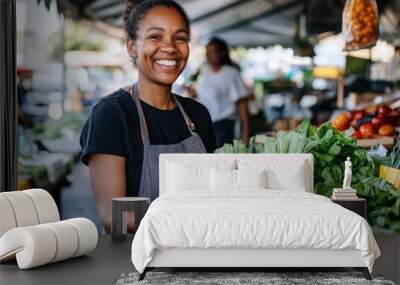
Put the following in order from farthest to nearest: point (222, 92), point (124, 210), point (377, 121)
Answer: point (222, 92)
point (377, 121)
point (124, 210)

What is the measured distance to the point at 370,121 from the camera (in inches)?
321

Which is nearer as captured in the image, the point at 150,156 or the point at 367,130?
the point at 150,156

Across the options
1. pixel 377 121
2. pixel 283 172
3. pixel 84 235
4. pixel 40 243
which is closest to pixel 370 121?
pixel 377 121

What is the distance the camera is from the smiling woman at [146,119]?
7.48m

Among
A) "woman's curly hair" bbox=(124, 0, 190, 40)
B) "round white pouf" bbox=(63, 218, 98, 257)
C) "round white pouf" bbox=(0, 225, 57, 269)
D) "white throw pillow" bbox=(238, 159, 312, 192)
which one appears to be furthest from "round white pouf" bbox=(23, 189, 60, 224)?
"woman's curly hair" bbox=(124, 0, 190, 40)

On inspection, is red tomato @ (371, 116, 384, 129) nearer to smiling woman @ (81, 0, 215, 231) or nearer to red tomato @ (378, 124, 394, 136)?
red tomato @ (378, 124, 394, 136)

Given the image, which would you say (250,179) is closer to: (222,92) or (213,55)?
(222,92)

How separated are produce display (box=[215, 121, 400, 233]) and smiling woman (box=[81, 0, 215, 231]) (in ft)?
2.63

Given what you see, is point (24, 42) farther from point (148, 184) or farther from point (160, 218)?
point (160, 218)

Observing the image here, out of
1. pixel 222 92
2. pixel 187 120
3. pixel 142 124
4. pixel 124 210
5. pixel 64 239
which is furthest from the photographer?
pixel 222 92

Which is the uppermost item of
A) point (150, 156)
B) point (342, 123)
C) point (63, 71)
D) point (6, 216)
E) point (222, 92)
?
point (63, 71)

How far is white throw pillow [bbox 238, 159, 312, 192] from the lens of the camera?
22.1 ft

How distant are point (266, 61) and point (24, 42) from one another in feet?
7.80

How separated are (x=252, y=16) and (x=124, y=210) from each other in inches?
104
